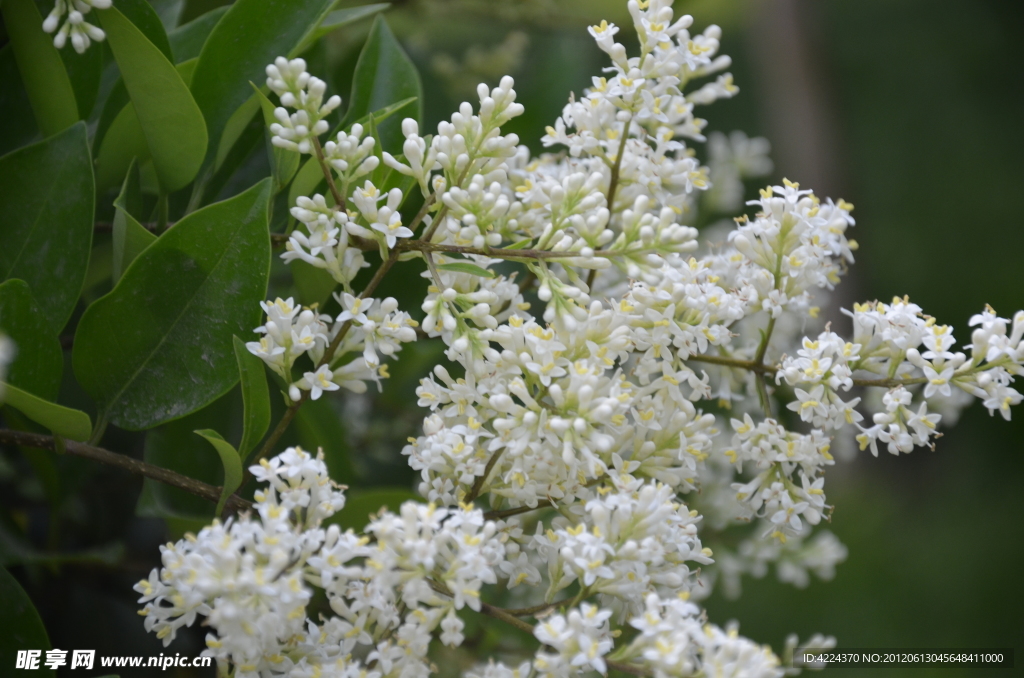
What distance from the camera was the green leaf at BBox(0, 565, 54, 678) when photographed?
60 cm

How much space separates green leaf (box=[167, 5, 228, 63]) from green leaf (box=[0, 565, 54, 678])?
48 cm

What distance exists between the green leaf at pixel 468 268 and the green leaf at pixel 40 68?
1.18 ft

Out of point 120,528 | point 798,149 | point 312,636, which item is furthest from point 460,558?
point 798,149

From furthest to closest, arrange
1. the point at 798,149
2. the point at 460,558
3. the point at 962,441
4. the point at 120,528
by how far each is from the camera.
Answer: the point at 798,149
the point at 962,441
the point at 120,528
the point at 460,558

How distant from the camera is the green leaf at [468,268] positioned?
551 millimetres

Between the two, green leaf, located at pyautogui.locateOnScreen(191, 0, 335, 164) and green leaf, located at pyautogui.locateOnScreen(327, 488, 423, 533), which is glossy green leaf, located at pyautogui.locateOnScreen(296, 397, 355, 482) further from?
green leaf, located at pyautogui.locateOnScreen(191, 0, 335, 164)

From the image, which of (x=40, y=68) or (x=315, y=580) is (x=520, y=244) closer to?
(x=315, y=580)

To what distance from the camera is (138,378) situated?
63cm

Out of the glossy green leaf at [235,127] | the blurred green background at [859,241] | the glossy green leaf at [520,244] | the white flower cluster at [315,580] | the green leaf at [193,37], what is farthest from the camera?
the blurred green background at [859,241]

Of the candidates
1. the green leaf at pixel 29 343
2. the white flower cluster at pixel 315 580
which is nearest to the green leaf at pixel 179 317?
the green leaf at pixel 29 343

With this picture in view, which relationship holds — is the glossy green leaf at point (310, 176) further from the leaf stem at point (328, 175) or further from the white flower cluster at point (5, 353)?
the white flower cluster at point (5, 353)

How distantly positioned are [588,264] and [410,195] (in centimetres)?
24

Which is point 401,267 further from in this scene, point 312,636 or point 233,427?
point 312,636

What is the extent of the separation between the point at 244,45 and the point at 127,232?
198mm
